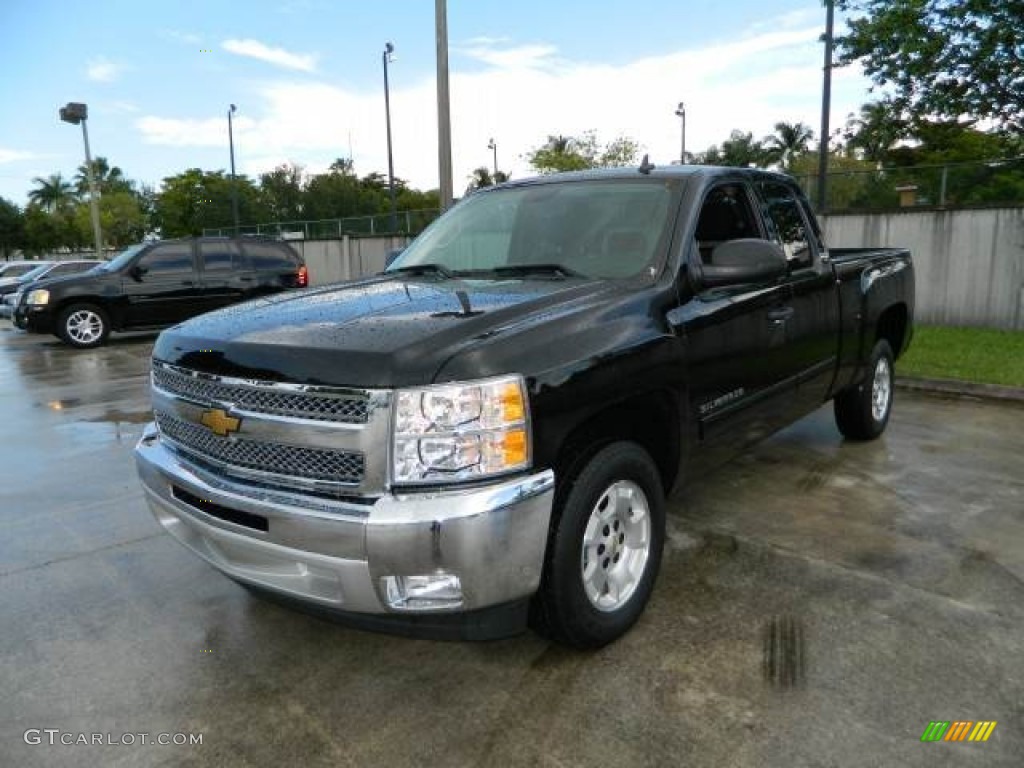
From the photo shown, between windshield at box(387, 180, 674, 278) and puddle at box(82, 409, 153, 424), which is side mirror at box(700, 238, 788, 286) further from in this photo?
puddle at box(82, 409, 153, 424)

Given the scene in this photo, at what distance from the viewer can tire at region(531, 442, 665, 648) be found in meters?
2.58

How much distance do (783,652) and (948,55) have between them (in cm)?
1168

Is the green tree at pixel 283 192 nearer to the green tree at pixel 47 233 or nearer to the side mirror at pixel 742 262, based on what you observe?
the green tree at pixel 47 233

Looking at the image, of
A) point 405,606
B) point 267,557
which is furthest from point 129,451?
point 405,606

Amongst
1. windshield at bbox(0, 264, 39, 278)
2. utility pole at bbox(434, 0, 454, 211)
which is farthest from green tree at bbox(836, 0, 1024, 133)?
windshield at bbox(0, 264, 39, 278)

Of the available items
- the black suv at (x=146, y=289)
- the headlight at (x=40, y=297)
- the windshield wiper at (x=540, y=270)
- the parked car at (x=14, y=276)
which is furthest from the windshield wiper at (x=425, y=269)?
the parked car at (x=14, y=276)

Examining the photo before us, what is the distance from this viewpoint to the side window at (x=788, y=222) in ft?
14.2

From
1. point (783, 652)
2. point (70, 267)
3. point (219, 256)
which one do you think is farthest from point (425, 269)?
point (70, 267)

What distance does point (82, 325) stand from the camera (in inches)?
507

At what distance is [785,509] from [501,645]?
2.11m

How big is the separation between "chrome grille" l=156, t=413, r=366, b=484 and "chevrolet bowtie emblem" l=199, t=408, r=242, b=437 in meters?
0.03

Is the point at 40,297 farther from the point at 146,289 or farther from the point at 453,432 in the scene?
the point at 453,432

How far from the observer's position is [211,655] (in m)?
2.98

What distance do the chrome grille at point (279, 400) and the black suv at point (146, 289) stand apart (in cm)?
1111
